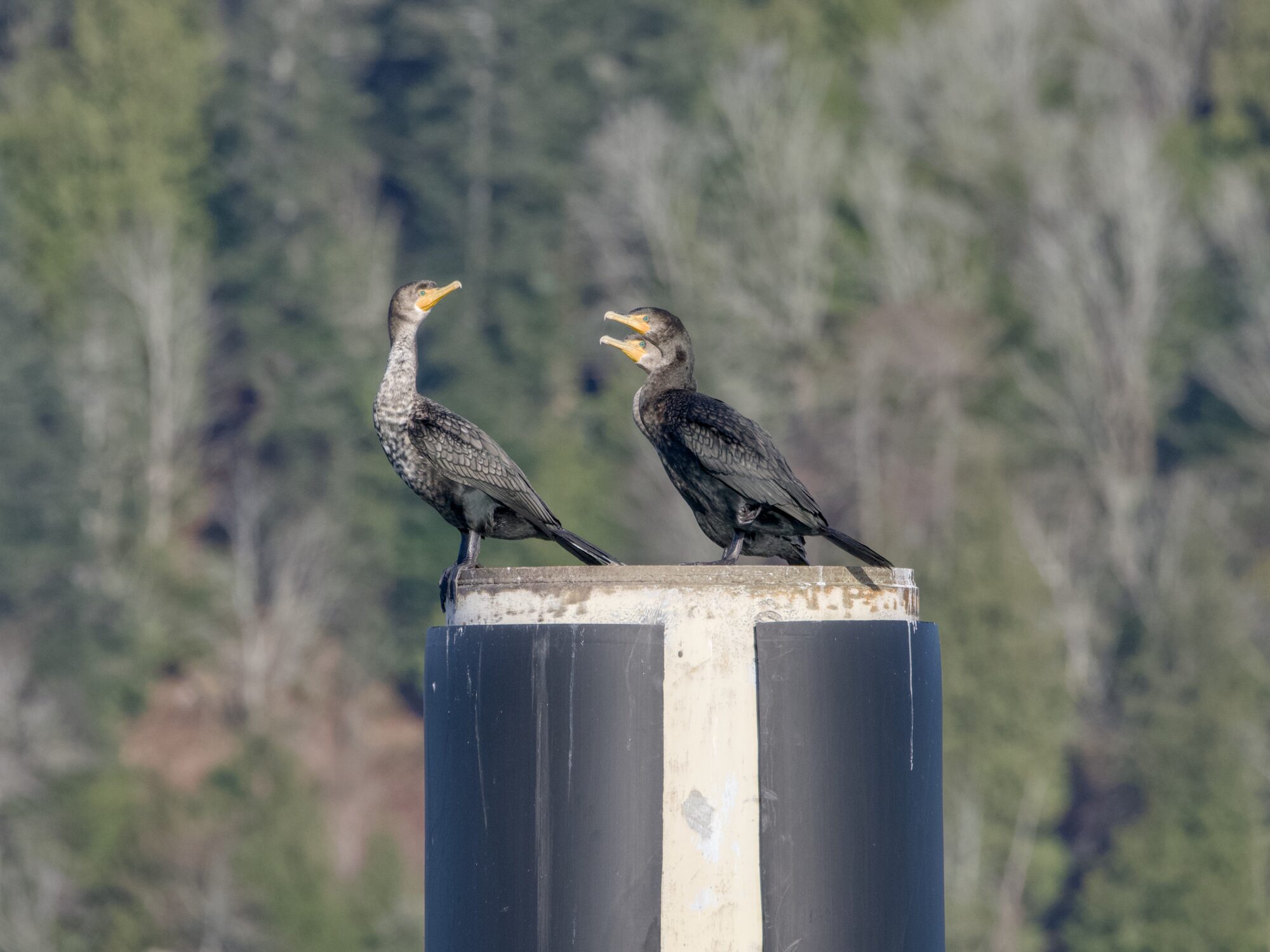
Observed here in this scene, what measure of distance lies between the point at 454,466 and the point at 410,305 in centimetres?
119

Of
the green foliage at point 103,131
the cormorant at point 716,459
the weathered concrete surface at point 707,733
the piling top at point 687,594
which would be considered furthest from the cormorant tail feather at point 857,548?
the green foliage at point 103,131

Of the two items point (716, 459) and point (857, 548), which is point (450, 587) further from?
point (857, 548)

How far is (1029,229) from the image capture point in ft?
220

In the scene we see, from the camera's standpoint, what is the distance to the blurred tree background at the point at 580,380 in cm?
4850

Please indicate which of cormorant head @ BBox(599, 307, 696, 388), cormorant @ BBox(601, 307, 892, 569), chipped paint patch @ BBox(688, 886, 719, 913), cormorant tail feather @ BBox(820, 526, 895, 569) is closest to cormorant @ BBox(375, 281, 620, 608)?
cormorant @ BBox(601, 307, 892, 569)

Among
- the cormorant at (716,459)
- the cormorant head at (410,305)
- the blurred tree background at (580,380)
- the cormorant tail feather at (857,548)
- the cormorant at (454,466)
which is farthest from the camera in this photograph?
the blurred tree background at (580,380)

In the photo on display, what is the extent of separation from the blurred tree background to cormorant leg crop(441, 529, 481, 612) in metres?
36.5

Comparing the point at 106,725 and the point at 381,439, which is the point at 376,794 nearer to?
the point at 106,725

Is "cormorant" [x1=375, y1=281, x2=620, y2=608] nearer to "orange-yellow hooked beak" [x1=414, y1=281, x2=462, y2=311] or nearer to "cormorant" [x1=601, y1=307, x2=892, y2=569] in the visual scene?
"orange-yellow hooked beak" [x1=414, y1=281, x2=462, y2=311]

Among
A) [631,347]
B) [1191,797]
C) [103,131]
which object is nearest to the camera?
[631,347]

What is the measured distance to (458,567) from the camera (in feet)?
28.1

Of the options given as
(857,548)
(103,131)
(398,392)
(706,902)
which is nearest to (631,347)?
(398,392)

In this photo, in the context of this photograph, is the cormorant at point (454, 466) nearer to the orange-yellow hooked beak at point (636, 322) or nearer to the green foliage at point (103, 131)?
the orange-yellow hooked beak at point (636, 322)

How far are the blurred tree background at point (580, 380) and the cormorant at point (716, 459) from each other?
36.5m
